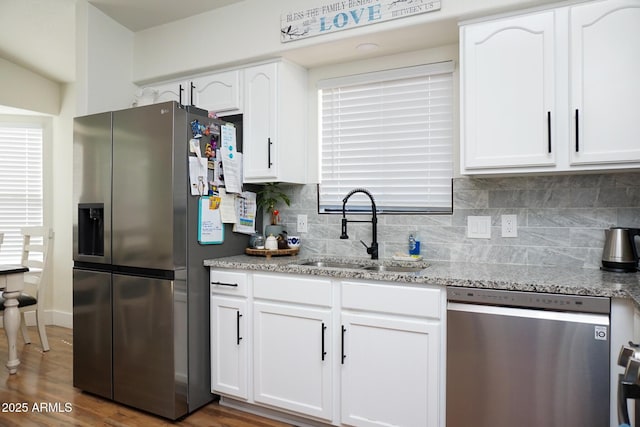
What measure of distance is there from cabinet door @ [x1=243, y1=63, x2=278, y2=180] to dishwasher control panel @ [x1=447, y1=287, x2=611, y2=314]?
1421 millimetres

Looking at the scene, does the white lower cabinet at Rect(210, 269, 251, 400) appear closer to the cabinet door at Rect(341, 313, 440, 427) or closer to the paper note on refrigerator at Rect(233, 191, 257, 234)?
the paper note on refrigerator at Rect(233, 191, 257, 234)

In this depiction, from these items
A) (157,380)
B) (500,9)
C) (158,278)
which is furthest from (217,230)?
(500,9)

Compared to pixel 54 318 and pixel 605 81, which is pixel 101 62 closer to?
pixel 54 318

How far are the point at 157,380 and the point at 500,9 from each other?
271 centimetres

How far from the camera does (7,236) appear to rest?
4.35 metres

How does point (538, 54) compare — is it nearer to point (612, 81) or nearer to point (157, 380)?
point (612, 81)

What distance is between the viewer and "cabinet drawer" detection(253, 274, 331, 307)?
2219mm

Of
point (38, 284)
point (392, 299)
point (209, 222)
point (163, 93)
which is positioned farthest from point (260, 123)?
point (38, 284)

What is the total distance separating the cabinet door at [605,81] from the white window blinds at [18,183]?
4.83 m

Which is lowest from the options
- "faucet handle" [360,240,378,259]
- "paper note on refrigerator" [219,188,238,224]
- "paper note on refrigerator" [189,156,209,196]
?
"faucet handle" [360,240,378,259]

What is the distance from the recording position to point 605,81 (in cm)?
192

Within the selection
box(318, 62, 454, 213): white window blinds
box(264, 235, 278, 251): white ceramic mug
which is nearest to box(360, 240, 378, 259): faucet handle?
box(318, 62, 454, 213): white window blinds

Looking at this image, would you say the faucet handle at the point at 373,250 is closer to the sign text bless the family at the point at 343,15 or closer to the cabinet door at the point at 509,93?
the cabinet door at the point at 509,93

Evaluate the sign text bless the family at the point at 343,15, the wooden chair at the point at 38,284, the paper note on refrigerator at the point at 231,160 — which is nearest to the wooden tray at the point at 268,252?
the paper note on refrigerator at the point at 231,160
